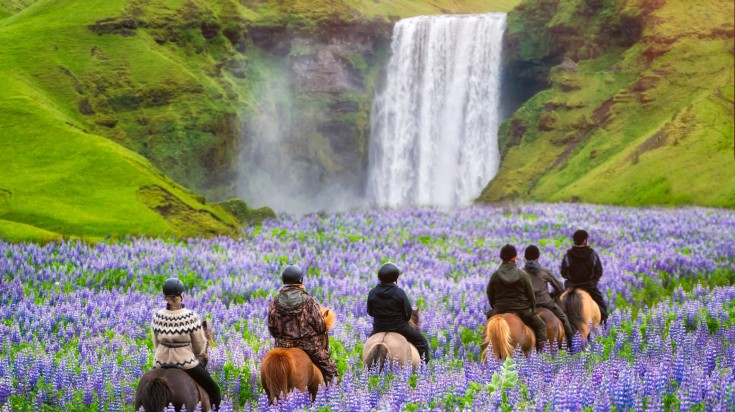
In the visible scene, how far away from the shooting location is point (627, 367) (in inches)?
469

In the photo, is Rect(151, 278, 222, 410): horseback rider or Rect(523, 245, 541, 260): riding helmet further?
Rect(523, 245, 541, 260): riding helmet

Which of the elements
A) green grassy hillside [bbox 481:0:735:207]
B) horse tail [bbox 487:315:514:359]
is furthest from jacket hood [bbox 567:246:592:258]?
green grassy hillside [bbox 481:0:735:207]

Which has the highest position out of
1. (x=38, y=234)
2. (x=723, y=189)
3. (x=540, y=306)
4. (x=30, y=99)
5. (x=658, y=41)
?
(x=658, y=41)

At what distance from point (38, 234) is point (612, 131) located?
43.0 meters

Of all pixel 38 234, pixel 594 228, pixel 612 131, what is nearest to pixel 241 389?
pixel 38 234

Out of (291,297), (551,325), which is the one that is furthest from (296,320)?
(551,325)

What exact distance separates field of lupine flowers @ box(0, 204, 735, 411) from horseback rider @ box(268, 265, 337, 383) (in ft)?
3.13

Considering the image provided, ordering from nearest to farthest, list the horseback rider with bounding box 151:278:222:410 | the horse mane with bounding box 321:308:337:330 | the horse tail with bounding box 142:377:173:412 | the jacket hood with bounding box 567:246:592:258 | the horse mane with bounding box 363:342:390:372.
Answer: the horse tail with bounding box 142:377:173:412 → the horseback rider with bounding box 151:278:222:410 → the horse mane with bounding box 321:308:337:330 → the horse mane with bounding box 363:342:390:372 → the jacket hood with bounding box 567:246:592:258

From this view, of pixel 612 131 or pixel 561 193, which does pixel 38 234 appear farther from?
pixel 612 131

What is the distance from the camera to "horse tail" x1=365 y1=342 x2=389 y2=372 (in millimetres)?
14164

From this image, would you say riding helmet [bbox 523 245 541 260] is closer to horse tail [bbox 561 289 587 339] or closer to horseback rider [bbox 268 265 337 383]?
horse tail [bbox 561 289 587 339]

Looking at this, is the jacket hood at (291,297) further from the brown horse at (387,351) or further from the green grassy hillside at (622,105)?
the green grassy hillside at (622,105)

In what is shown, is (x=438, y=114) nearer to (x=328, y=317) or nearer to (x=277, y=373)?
(x=328, y=317)

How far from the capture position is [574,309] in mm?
18234
